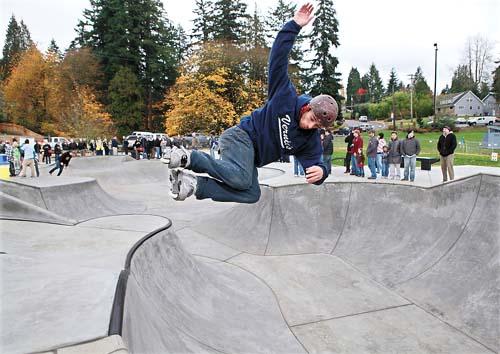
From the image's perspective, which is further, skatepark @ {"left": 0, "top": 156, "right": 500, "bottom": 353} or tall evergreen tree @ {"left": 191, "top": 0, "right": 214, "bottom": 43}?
tall evergreen tree @ {"left": 191, "top": 0, "right": 214, "bottom": 43}

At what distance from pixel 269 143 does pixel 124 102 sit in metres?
46.4

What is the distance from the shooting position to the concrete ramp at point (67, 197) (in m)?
8.93

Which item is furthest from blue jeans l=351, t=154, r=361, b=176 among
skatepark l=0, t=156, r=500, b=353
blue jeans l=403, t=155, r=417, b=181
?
skatepark l=0, t=156, r=500, b=353

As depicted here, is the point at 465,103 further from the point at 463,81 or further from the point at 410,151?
the point at 410,151

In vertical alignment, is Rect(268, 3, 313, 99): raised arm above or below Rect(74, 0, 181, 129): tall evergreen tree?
below

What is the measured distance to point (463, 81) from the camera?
81.2m

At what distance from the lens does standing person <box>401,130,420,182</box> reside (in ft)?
35.3

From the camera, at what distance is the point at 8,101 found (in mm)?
47406

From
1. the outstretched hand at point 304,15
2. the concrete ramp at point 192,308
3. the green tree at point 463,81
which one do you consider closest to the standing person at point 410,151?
the concrete ramp at point 192,308

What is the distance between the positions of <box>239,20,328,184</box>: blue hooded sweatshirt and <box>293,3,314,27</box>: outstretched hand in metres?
0.04

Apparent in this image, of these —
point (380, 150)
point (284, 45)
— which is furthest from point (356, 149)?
point (284, 45)

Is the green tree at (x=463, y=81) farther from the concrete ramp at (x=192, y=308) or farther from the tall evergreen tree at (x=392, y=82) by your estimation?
the concrete ramp at (x=192, y=308)

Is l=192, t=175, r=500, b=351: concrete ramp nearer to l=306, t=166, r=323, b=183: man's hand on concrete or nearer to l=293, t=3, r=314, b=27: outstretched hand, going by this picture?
l=306, t=166, r=323, b=183: man's hand on concrete

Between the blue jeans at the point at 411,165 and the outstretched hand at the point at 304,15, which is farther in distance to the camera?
the blue jeans at the point at 411,165
